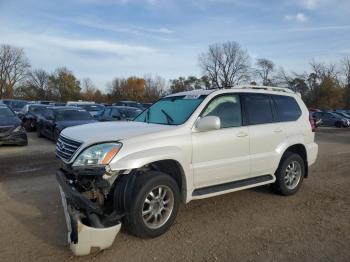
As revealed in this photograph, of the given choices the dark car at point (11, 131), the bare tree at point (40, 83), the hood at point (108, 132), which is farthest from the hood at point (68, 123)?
the bare tree at point (40, 83)

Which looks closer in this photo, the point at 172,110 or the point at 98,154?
the point at 98,154

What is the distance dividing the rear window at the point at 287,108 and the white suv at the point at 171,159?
1.0 inches

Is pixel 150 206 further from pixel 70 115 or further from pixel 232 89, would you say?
pixel 70 115

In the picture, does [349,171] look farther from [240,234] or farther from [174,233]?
[174,233]

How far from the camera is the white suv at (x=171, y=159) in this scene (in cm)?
418

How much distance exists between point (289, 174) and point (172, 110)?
2.55 meters

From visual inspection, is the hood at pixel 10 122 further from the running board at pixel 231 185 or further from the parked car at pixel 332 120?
the parked car at pixel 332 120

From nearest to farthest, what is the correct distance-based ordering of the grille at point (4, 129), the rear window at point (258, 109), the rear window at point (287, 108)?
1. the rear window at point (258, 109)
2. the rear window at point (287, 108)
3. the grille at point (4, 129)

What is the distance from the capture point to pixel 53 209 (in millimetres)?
5520

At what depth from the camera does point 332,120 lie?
1337 inches

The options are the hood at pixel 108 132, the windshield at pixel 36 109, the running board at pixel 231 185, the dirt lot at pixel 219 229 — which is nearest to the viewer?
the dirt lot at pixel 219 229

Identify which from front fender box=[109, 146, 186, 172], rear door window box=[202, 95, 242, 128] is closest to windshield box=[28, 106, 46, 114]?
rear door window box=[202, 95, 242, 128]

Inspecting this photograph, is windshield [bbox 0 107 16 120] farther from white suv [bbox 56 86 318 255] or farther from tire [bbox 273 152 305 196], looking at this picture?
tire [bbox 273 152 305 196]

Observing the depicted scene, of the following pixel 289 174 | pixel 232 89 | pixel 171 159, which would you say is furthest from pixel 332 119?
pixel 171 159
